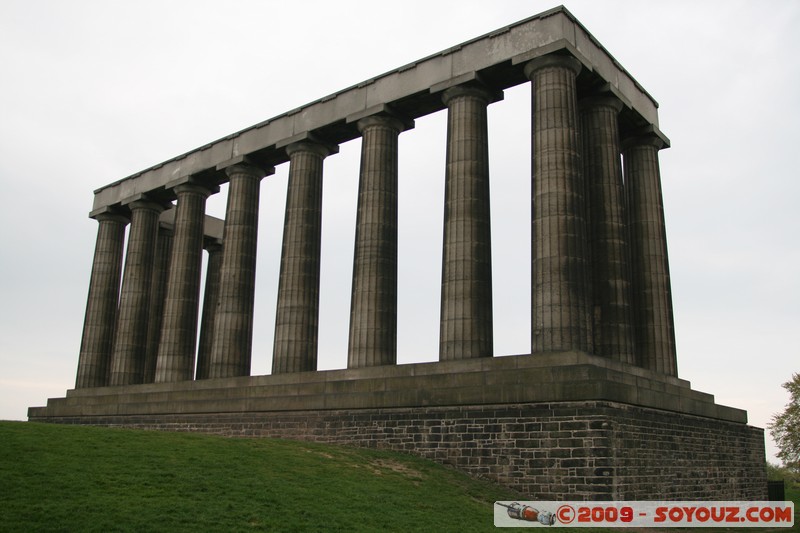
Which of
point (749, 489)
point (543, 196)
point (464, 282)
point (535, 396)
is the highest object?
point (543, 196)

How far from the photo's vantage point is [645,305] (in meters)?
43.1

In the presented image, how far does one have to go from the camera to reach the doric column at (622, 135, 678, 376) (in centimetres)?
4238

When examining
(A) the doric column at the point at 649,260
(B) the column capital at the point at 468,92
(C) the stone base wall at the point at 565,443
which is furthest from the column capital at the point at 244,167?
(A) the doric column at the point at 649,260

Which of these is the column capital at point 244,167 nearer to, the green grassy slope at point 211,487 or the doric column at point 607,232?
the doric column at point 607,232

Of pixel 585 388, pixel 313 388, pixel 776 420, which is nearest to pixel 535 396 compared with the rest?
pixel 585 388

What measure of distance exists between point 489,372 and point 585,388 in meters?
4.89

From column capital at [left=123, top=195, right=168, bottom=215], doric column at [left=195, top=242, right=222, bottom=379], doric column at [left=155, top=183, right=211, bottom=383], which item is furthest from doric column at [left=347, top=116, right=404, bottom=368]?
column capital at [left=123, top=195, right=168, bottom=215]

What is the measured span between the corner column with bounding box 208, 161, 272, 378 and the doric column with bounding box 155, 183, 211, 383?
4.19 meters

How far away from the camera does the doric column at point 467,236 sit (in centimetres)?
3644

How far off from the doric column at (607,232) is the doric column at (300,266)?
16.5m

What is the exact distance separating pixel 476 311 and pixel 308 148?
1791cm

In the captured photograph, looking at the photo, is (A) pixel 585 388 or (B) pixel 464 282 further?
(B) pixel 464 282

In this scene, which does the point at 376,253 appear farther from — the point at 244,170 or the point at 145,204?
the point at 145,204

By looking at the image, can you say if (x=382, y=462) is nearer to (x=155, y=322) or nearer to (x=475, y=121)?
(x=475, y=121)
